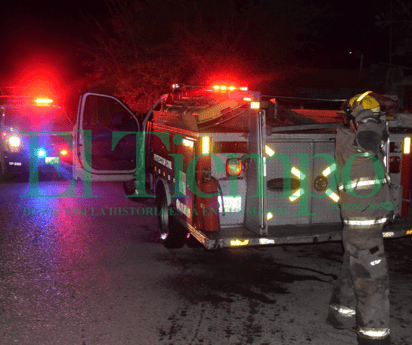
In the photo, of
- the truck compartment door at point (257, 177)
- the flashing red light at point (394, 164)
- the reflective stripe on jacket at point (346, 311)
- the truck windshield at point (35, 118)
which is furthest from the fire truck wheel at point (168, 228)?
the truck windshield at point (35, 118)

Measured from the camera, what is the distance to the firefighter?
3.70 m

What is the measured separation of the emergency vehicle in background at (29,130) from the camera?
11711mm

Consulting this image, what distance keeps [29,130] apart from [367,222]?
10490 millimetres

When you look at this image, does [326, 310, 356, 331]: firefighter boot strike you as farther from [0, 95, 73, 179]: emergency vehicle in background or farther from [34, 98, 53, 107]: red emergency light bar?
[34, 98, 53, 107]: red emergency light bar

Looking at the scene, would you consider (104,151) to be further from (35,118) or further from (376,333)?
(376,333)

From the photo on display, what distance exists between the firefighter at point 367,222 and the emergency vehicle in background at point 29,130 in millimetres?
8964

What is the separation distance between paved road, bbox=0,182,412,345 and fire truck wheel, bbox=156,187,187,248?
0.47 feet

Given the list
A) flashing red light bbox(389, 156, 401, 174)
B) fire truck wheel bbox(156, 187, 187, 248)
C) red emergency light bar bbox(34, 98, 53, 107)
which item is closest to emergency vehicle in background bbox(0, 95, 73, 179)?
red emergency light bar bbox(34, 98, 53, 107)

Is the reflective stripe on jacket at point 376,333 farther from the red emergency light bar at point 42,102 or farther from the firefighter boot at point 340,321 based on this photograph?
the red emergency light bar at point 42,102

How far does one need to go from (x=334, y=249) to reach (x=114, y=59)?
10.7 m

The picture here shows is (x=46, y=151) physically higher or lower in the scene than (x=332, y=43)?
lower

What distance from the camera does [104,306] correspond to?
4.68 meters

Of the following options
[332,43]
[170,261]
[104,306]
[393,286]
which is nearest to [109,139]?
[170,261]

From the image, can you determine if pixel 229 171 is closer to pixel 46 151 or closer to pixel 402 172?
pixel 402 172
